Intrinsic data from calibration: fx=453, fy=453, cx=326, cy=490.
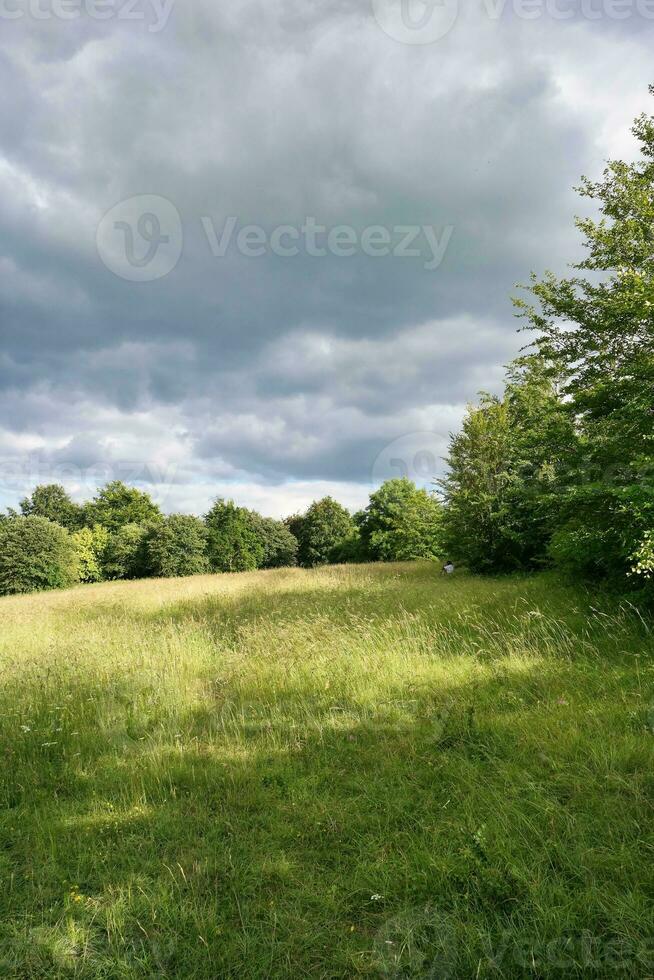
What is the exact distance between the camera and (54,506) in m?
58.3

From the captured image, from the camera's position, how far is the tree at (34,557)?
99.8 feet

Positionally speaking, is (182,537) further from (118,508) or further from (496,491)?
(496,491)

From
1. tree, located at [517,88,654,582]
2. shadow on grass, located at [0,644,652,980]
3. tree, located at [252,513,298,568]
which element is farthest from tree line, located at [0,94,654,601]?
tree, located at [252,513,298,568]

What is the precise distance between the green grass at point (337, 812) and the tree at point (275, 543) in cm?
5073

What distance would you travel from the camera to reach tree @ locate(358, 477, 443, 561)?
35.5 meters

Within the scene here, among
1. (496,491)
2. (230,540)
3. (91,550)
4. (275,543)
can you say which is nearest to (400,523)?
(496,491)

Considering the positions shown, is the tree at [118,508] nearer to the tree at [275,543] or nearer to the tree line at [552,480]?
the tree line at [552,480]

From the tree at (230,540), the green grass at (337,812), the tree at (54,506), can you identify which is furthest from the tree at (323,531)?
the green grass at (337,812)

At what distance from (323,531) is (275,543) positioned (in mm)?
6413

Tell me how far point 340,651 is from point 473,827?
12.6 feet

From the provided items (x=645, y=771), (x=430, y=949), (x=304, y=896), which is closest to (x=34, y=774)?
(x=304, y=896)

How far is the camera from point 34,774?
4344mm

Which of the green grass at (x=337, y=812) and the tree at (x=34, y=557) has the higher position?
the tree at (x=34, y=557)

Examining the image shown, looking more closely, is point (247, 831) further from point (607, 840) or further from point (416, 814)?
point (607, 840)
